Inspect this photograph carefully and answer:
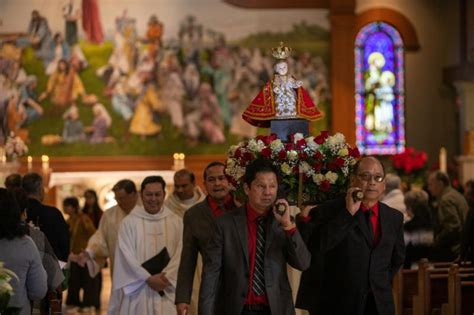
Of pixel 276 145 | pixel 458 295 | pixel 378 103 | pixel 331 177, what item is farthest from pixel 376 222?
pixel 378 103

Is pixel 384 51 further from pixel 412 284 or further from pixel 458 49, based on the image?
pixel 412 284

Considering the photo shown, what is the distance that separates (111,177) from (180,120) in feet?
6.39

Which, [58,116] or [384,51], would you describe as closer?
[58,116]

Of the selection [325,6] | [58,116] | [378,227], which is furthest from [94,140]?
[378,227]

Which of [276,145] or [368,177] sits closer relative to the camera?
[368,177]

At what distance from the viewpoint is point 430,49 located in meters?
27.4

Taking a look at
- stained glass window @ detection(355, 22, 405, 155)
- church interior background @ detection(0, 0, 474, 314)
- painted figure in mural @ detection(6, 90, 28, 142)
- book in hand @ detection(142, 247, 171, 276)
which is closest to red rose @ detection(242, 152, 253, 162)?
book in hand @ detection(142, 247, 171, 276)

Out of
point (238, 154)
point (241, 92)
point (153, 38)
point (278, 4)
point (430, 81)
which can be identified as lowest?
point (238, 154)

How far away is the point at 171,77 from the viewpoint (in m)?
25.8

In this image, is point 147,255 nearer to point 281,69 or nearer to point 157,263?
point 157,263

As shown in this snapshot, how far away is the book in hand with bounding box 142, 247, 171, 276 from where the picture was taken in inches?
414

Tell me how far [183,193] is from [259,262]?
4224 mm

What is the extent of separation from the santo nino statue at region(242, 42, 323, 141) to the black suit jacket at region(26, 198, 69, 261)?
1.91 m

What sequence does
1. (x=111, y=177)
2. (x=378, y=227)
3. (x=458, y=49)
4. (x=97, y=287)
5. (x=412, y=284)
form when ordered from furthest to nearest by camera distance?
(x=458, y=49)
(x=111, y=177)
(x=97, y=287)
(x=412, y=284)
(x=378, y=227)
